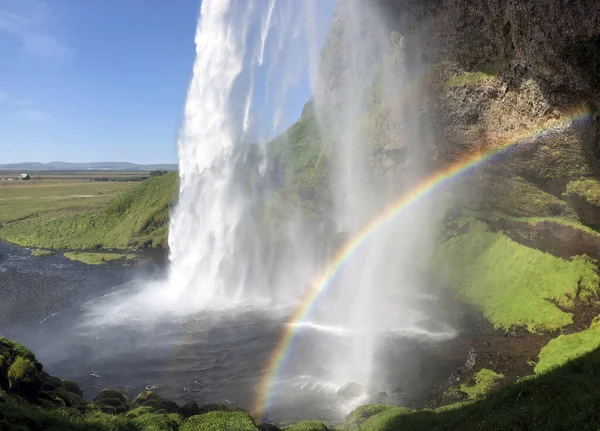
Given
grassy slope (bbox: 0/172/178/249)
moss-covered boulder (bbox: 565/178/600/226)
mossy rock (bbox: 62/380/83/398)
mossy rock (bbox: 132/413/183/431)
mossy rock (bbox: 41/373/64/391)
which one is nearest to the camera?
mossy rock (bbox: 132/413/183/431)

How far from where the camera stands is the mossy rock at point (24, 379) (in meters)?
16.3

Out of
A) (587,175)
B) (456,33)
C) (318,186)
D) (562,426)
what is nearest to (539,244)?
(587,175)

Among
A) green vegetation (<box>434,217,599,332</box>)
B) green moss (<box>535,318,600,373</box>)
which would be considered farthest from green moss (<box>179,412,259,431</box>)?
green vegetation (<box>434,217,599,332</box>)

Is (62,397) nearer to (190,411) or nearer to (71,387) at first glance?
(71,387)

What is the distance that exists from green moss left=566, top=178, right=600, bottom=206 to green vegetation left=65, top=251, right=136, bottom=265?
5234 centimetres

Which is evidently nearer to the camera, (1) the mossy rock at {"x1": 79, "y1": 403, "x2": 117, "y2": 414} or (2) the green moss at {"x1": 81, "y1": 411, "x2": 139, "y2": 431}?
(2) the green moss at {"x1": 81, "y1": 411, "x2": 139, "y2": 431}

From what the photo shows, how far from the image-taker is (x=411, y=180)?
1823 inches

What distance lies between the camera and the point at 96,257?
58406 mm

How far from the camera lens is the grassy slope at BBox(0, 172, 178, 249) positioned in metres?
70.1

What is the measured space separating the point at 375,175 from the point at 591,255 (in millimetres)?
23569

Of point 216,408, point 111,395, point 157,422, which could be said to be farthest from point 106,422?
point 216,408

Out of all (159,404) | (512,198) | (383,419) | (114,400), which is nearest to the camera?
(383,419)

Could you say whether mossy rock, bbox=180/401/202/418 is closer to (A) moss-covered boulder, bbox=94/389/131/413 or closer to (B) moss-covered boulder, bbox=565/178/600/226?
(A) moss-covered boulder, bbox=94/389/131/413

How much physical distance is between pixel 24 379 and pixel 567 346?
25890 millimetres
